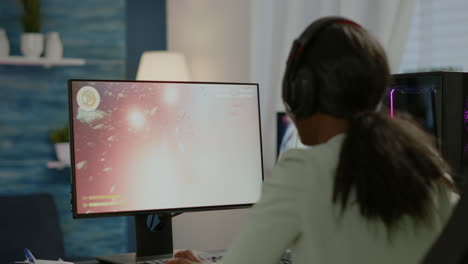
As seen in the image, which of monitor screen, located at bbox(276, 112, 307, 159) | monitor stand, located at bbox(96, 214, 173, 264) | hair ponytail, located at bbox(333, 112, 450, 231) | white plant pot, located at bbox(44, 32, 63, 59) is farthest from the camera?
white plant pot, located at bbox(44, 32, 63, 59)

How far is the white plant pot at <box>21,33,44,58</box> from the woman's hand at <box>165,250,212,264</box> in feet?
7.41

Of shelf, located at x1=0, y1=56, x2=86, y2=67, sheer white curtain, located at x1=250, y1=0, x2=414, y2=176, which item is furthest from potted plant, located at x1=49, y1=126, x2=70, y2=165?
sheer white curtain, located at x1=250, y1=0, x2=414, y2=176

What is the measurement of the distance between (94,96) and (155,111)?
16cm

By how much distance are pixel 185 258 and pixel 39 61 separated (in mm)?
2298

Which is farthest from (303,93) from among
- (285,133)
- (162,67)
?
(162,67)

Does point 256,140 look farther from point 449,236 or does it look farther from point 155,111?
point 449,236

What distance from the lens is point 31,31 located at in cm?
369

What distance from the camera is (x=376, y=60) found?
970mm

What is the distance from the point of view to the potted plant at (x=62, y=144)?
3730mm

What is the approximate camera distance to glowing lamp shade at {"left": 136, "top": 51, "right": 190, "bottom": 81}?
3668mm

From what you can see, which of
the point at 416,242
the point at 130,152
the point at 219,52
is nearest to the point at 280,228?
the point at 416,242

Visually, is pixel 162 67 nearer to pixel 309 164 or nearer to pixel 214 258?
pixel 214 258

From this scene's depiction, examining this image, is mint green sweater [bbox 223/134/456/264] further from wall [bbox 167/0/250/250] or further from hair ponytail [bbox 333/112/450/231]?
wall [bbox 167/0/250/250]

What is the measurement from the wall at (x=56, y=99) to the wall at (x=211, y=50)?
341 millimetres
